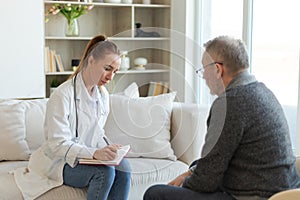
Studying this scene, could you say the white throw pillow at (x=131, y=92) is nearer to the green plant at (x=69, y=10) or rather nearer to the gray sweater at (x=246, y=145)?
the gray sweater at (x=246, y=145)

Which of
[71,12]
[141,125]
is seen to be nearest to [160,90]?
[141,125]

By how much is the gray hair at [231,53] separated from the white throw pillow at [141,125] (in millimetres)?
1076

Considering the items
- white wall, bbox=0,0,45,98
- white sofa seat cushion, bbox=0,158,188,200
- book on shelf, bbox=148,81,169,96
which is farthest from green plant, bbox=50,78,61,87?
white sofa seat cushion, bbox=0,158,188,200

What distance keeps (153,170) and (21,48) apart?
1.79 metres

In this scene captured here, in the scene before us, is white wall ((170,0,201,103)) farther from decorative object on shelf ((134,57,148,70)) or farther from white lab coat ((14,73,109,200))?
white lab coat ((14,73,109,200))

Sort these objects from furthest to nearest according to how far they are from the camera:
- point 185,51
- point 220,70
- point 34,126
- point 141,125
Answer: point 185,51 → point 141,125 → point 34,126 → point 220,70

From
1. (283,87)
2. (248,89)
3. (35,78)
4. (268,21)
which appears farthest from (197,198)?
(35,78)

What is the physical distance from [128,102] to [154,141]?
0.96 ft

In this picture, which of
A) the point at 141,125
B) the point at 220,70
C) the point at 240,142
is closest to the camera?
the point at 240,142

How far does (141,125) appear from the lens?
2979 mm

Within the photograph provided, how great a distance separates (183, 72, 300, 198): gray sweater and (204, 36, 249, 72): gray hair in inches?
2.7

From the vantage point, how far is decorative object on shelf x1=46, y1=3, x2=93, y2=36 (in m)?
4.27

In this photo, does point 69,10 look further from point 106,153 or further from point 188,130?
point 106,153

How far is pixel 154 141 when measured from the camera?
2.96m
